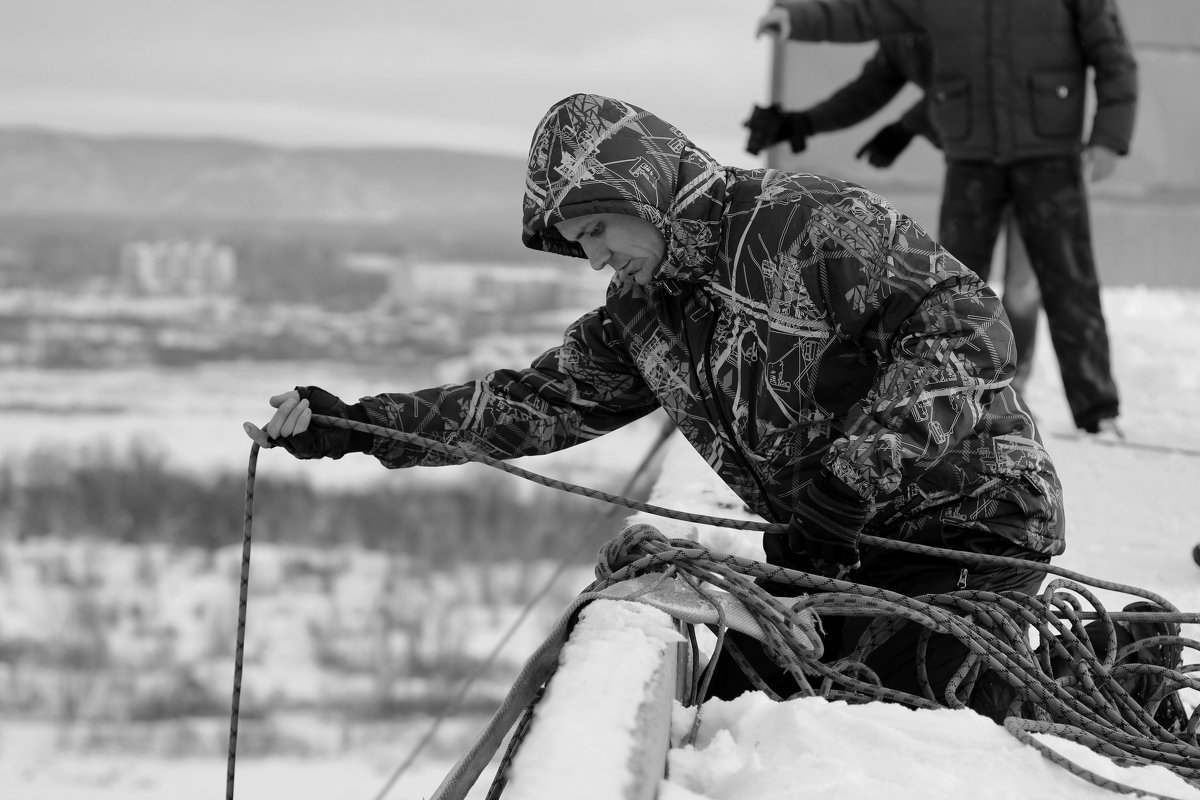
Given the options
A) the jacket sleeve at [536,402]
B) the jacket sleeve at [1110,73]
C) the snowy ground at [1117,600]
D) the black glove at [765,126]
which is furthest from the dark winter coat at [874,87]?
the jacket sleeve at [536,402]

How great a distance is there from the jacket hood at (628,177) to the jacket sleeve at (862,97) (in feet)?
8.00

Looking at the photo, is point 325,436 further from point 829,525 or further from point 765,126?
point 765,126

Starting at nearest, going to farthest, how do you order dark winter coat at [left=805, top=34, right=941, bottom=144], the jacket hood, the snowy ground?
1. the snowy ground
2. the jacket hood
3. dark winter coat at [left=805, top=34, right=941, bottom=144]

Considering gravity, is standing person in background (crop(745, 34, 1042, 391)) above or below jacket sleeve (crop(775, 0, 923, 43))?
below

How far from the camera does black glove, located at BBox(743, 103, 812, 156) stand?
4.09 meters

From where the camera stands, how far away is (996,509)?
1.80 m

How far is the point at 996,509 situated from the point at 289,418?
1.02 m

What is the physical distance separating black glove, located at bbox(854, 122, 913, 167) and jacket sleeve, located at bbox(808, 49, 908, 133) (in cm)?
21

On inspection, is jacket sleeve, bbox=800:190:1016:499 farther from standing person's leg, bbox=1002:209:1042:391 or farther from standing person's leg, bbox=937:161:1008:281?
standing person's leg, bbox=1002:209:1042:391

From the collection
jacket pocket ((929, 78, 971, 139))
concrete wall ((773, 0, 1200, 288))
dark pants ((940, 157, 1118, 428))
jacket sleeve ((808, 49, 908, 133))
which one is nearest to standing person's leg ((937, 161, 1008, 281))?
dark pants ((940, 157, 1118, 428))

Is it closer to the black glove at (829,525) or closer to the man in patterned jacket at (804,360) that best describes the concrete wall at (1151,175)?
the man in patterned jacket at (804,360)

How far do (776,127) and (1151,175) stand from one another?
4906mm

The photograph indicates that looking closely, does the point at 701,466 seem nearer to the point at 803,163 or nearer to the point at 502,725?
the point at 502,725

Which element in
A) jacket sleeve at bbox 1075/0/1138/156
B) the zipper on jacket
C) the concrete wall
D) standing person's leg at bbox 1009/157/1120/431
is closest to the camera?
the zipper on jacket
